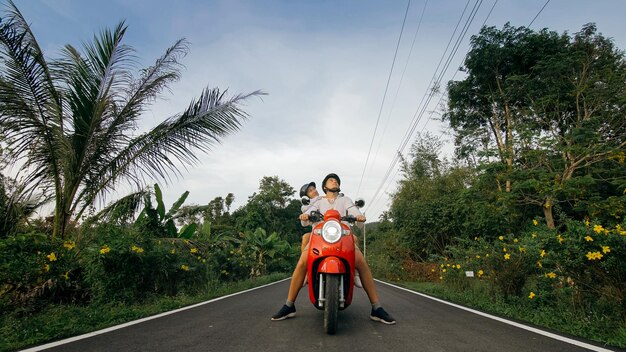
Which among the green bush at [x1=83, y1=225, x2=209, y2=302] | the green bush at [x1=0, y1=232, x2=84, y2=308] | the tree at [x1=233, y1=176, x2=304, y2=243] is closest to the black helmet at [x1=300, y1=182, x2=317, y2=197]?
the green bush at [x1=83, y1=225, x2=209, y2=302]

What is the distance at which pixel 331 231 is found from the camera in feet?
11.5

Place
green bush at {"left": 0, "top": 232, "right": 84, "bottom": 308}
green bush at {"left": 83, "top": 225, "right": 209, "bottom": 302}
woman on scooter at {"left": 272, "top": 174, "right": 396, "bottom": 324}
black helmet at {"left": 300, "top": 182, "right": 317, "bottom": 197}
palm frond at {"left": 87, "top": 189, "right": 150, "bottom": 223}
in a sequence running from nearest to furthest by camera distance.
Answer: woman on scooter at {"left": 272, "top": 174, "right": 396, "bottom": 324}, green bush at {"left": 0, "top": 232, "right": 84, "bottom": 308}, black helmet at {"left": 300, "top": 182, "right": 317, "bottom": 197}, green bush at {"left": 83, "top": 225, "right": 209, "bottom": 302}, palm frond at {"left": 87, "top": 189, "right": 150, "bottom": 223}

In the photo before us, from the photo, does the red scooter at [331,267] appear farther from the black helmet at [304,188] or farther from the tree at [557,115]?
the tree at [557,115]

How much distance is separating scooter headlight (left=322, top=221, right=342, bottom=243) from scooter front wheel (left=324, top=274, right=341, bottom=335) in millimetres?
358

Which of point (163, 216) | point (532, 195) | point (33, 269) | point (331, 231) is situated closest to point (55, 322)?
point (33, 269)

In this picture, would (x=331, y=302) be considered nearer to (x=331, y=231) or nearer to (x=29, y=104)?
(x=331, y=231)

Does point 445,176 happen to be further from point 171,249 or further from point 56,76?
point 56,76

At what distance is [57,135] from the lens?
543 centimetres

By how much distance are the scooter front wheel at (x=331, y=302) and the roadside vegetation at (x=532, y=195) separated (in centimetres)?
260

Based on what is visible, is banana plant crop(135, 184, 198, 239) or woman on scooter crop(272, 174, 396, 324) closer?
woman on scooter crop(272, 174, 396, 324)

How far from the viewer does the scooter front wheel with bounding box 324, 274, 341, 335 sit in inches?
127

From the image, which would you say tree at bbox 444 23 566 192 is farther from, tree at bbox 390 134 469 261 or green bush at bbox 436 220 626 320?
green bush at bbox 436 220 626 320

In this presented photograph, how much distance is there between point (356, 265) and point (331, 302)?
0.81 meters

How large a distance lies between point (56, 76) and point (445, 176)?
83.6 ft
